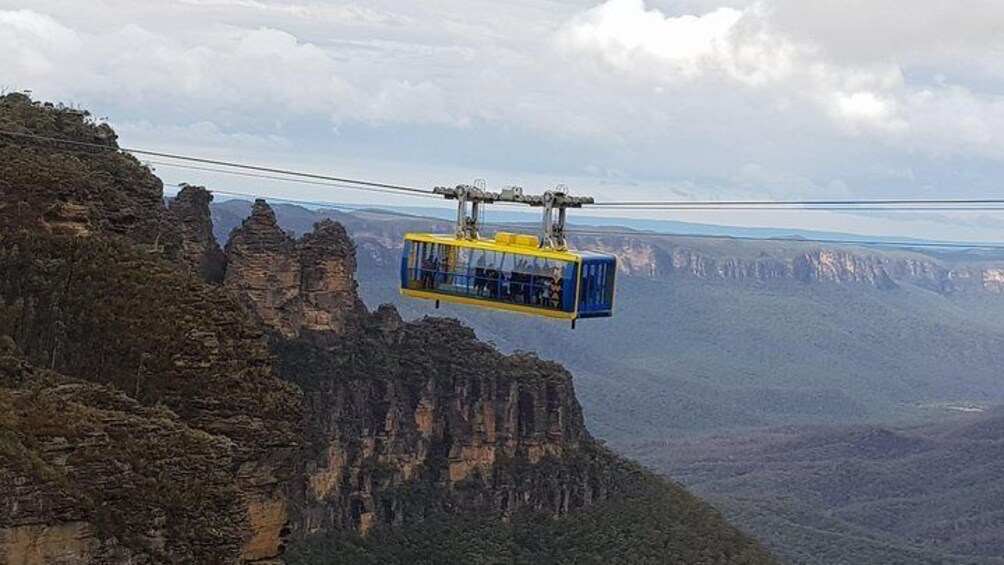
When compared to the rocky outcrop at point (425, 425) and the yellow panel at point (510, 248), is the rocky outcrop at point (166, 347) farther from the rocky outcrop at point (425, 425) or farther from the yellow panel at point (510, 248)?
the rocky outcrop at point (425, 425)

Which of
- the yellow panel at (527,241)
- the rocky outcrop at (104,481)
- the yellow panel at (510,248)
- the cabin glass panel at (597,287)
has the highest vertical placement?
the yellow panel at (527,241)

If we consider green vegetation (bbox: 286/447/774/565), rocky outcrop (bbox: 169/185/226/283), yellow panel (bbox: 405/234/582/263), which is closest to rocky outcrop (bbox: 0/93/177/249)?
yellow panel (bbox: 405/234/582/263)

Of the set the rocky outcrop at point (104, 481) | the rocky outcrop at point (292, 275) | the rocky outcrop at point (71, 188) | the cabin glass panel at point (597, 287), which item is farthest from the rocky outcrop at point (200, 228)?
the rocky outcrop at point (104, 481)

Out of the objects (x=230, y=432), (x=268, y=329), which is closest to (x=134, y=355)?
(x=230, y=432)

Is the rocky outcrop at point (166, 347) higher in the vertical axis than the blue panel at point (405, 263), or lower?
lower

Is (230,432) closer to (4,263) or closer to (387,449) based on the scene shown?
(4,263)

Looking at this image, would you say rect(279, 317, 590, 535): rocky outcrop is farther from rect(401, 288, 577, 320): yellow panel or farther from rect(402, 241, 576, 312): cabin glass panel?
rect(402, 241, 576, 312): cabin glass panel

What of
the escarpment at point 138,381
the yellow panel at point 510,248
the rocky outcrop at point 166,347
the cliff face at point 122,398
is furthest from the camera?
the yellow panel at point 510,248
